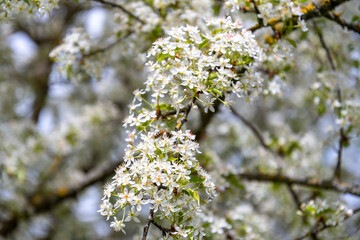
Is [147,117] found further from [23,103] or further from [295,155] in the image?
[23,103]

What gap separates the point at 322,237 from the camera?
11.8 ft

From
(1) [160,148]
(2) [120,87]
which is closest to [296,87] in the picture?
(2) [120,87]

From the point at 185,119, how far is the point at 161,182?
486 mm

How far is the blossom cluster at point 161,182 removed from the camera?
6.24 ft

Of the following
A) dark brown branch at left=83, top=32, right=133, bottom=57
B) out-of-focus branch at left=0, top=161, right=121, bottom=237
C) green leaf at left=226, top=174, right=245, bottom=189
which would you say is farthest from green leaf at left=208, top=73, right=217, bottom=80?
out-of-focus branch at left=0, top=161, right=121, bottom=237

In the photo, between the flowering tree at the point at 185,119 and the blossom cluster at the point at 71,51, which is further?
the blossom cluster at the point at 71,51

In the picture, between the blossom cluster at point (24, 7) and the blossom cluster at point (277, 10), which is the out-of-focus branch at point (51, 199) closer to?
the blossom cluster at point (24, 7)

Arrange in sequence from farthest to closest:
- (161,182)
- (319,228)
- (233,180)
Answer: (233,180) < (319,228) < (161,182)

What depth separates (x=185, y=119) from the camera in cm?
225

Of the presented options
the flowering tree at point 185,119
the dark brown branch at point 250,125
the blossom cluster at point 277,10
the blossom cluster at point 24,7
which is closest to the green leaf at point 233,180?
the flowering tree at point 185,119

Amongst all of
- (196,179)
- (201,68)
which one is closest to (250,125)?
(201,68)

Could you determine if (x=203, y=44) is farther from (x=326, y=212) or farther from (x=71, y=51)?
(x=326, y=212)

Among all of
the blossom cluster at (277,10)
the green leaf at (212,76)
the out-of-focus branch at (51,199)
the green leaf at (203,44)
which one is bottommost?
the out-of-focus branch at (51,199)

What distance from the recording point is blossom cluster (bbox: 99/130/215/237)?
190 centimetres
